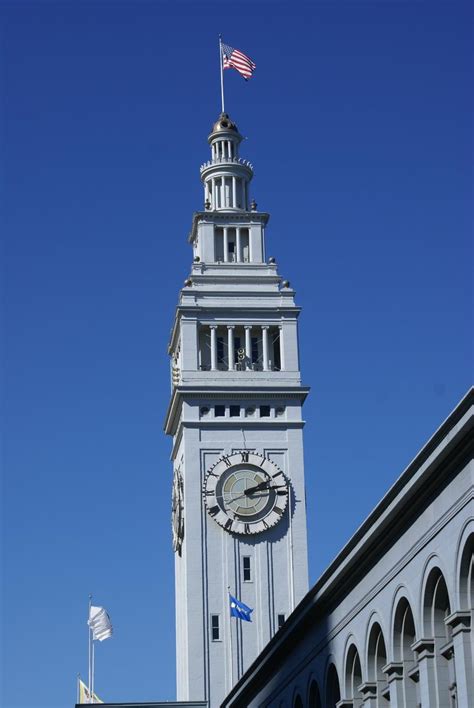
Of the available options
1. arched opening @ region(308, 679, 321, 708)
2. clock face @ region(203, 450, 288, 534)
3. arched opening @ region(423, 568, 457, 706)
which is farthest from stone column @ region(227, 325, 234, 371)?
arched opening @ region(423, 568, 457, 706)

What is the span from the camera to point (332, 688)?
72.8 m

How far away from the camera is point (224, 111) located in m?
128

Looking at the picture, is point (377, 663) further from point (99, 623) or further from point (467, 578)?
point (99, 623)

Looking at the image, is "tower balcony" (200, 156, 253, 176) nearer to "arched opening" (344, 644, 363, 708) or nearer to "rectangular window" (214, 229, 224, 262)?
"rectangular window" (214, 229, 224, 262)

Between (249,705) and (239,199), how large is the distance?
144 ft

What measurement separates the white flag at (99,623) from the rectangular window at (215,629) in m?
15.1

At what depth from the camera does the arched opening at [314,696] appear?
2997 inches

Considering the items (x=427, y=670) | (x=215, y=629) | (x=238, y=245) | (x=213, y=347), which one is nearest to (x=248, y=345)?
(x=213, y=347)

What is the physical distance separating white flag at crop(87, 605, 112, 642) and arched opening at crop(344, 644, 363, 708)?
5483 cm

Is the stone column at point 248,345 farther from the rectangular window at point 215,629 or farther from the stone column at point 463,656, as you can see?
the stone column at point 463,656

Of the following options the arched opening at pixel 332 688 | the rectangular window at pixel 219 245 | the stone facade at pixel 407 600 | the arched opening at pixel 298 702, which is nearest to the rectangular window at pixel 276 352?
the rectangular window at pixel 219 245

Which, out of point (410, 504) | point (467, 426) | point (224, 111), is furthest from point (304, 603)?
point (224, 111)

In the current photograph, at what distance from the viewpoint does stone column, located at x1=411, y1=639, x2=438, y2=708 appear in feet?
180

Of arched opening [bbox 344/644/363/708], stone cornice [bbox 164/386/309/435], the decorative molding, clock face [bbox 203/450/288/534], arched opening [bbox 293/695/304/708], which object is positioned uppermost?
stone cornice [bbox 164/386/309/435]
